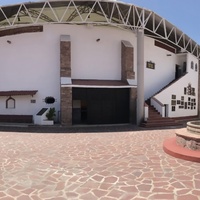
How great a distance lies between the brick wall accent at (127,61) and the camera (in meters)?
16.8

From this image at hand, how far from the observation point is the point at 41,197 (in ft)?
13.9

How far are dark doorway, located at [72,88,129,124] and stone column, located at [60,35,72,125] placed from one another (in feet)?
4.14

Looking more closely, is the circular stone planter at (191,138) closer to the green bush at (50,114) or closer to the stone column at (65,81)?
the stone column at (65,81)

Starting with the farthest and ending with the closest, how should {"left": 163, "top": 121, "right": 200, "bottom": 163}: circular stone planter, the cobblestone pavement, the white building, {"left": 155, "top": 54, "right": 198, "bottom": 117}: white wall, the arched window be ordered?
Answer: {"left": 155, "top": 54, "right": 198, "bottom": 117}: white wall
the arched window
the white building
{"left": 163, "top": 121, "right": 200, "bottom": 163}: circular stone planter
the cobblestone pavement

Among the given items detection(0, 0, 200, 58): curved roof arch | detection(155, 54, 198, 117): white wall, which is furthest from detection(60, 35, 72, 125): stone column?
detection(155, 54, 198, 117): white wall

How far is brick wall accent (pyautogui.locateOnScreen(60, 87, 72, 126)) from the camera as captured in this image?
14805 millimetres

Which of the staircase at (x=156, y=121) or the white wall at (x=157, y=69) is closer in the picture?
the staircase at (x=156, y=121)

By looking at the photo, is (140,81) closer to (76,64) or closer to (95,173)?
(76,64)

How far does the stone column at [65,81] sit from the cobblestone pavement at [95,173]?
6.23 metres

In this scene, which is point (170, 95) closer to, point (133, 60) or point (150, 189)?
point (133, 60)

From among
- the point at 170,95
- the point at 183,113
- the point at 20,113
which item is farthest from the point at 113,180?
the point at 183,113

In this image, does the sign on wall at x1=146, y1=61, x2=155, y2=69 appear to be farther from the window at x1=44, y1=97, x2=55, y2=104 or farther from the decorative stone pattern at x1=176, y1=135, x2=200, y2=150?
the decorative stone pattern at x1=176, y1=135, x2=200, y2=150

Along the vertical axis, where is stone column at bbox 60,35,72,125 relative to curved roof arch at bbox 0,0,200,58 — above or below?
below

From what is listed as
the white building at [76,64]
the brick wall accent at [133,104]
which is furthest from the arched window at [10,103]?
the brick wall accent at [133,104]
